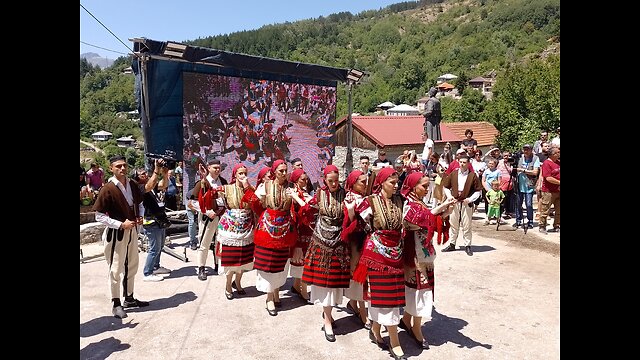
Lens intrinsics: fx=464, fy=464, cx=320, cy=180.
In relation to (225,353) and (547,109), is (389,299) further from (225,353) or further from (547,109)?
(547,109)

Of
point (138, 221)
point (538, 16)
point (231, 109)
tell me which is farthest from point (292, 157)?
point (538, 16)

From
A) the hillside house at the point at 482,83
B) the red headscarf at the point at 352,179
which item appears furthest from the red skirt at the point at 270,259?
the hillside house at the point at 482,83

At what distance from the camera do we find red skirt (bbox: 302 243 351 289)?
4766 millimetres

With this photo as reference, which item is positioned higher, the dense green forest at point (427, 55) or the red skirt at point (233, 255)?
the dense green forest at point (427, 55)

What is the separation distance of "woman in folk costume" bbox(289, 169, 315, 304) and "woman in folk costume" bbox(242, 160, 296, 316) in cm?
12

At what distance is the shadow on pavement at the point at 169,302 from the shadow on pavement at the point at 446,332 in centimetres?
299

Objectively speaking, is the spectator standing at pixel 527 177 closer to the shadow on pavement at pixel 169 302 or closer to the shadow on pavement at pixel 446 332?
the shadow on pavement at pixel 446 332

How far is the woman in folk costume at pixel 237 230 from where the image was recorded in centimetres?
580

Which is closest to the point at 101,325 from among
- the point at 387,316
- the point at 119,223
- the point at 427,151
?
the point at 119,223

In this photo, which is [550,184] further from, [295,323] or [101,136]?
[101,136]

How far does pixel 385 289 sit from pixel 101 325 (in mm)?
3196

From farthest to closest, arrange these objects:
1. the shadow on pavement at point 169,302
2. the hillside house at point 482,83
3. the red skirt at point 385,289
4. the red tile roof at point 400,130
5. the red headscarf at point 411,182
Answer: the hillside house at point 482,83 < the red tile roof at point 400,130 < the shadow on pavement at point 169,302 < the red headscarf at point 411,182 < the red skirt at point 385,289

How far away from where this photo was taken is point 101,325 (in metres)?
5.12
